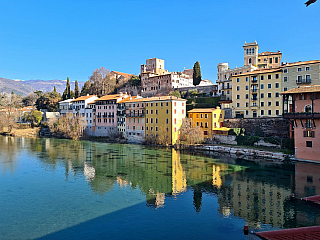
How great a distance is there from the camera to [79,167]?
27.4 meters

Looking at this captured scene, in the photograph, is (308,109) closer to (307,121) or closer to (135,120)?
(307,121)

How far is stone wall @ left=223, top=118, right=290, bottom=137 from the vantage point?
35250 mm

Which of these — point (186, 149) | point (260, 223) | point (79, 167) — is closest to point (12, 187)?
point (79, 167)

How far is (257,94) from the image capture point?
133 feet

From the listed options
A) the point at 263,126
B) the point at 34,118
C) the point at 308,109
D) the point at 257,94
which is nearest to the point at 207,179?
the point at 308,109

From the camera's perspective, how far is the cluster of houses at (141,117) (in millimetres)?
42250

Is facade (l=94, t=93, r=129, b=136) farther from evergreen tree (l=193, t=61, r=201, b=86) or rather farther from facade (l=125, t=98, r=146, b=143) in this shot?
evergreen tree (l=193, t=61, r=201, b=86)

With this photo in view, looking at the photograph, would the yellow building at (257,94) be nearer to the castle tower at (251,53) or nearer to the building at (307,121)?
the building at (307,121)

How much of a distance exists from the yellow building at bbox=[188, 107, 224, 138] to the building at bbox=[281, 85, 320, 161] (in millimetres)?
13573

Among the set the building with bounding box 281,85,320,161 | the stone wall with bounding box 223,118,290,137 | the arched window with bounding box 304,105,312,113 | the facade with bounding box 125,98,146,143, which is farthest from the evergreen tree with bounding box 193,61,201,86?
the arched window with bounding box 304,105,312,113

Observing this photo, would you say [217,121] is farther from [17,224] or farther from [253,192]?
[17,224]

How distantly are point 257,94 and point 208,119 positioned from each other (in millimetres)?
9017

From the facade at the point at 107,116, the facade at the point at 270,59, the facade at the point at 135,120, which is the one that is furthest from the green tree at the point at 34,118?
the facade at the point at 270,59

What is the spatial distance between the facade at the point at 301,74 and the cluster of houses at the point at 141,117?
1146 cm
